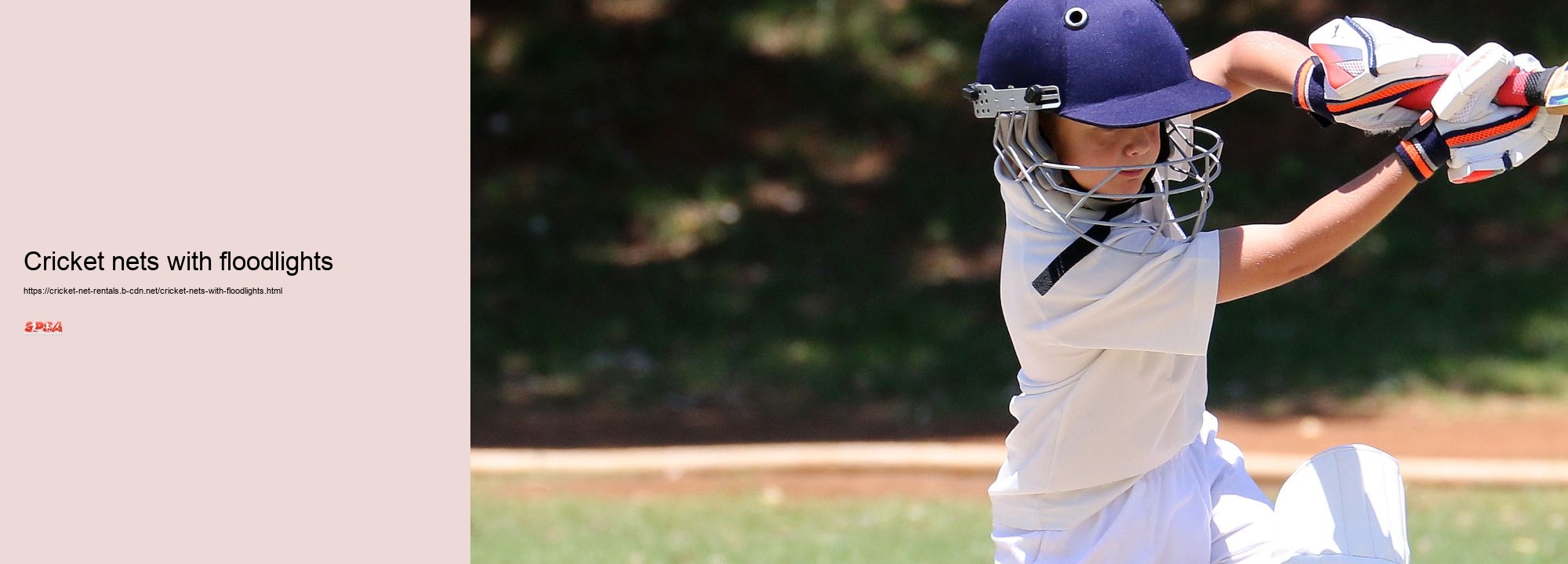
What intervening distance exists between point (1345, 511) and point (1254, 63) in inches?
32.0

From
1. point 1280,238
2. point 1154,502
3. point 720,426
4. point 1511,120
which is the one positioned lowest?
point 720,426

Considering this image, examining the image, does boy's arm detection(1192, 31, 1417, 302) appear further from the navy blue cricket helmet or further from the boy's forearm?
the boy's forearm

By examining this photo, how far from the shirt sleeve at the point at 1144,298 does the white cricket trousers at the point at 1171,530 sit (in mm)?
316

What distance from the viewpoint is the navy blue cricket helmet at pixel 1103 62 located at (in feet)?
8.64

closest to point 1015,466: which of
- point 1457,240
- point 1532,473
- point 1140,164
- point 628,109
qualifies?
point 1140,164

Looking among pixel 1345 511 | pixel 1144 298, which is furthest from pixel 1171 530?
pixel 1144 298

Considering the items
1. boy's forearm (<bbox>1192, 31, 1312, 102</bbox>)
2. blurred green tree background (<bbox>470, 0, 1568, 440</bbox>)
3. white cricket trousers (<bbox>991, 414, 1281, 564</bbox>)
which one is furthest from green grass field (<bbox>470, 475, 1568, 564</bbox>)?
boy's forearm (<bbox>1192, 31, 1312, 102</bbox>)

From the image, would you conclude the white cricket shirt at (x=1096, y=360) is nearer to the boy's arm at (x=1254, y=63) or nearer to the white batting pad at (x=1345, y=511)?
the white batting pad at (x=1345, y=511)

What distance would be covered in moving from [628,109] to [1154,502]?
426 inches

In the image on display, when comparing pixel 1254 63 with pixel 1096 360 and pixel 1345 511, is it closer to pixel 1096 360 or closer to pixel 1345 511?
pixel 1096 360

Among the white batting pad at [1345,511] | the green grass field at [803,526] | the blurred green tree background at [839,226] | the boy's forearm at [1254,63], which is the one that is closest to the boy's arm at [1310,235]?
the boy's forearm at [1254,63]

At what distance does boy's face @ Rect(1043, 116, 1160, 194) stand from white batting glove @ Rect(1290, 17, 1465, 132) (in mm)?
282

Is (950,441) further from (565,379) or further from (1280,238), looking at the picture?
(1280,238)

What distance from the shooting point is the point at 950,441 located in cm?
838
